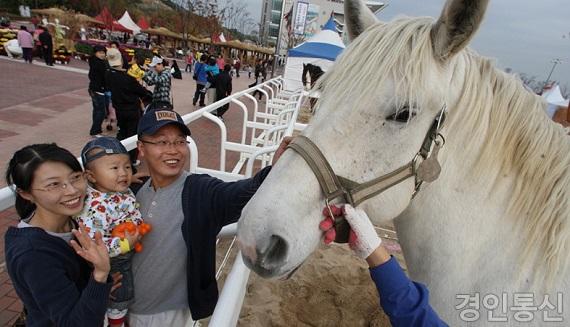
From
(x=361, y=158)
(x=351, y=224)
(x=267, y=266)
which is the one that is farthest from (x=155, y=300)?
(x=361, y=158)

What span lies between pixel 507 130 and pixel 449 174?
1.09ft

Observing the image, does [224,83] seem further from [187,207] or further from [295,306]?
[187,207]

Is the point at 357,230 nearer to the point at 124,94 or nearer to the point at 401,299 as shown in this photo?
the point at 401,299

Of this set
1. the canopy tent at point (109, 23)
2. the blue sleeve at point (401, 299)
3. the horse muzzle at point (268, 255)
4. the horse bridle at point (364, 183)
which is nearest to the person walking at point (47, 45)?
the canopy tent at point (109, 23)

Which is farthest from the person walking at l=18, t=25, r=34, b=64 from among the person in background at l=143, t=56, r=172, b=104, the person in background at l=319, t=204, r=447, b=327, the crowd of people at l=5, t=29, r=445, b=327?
the person in background at l=319, t=204, r=447, b=327

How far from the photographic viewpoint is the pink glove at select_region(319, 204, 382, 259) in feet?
4.05

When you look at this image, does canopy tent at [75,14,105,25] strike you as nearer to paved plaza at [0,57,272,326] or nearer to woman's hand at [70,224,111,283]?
paved plaza at [0,57,272,326]

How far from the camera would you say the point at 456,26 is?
126cm

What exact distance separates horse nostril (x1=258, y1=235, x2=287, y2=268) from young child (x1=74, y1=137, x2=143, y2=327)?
2.62 feet

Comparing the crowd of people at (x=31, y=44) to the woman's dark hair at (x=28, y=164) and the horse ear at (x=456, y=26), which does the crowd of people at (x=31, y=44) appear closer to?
the woman's dark hair at (x=28, y=164)

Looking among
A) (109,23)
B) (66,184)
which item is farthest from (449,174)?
(109,23)

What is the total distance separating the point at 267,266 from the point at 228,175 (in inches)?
70.3

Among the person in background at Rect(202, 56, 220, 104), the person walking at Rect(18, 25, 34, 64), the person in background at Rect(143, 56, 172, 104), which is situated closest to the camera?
the person in background at Rect(143, 56, 172, 104)

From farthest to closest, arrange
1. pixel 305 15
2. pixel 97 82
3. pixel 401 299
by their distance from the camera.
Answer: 1. pixel 305 15
2. pixel 97 82
3. pixel 401 299
